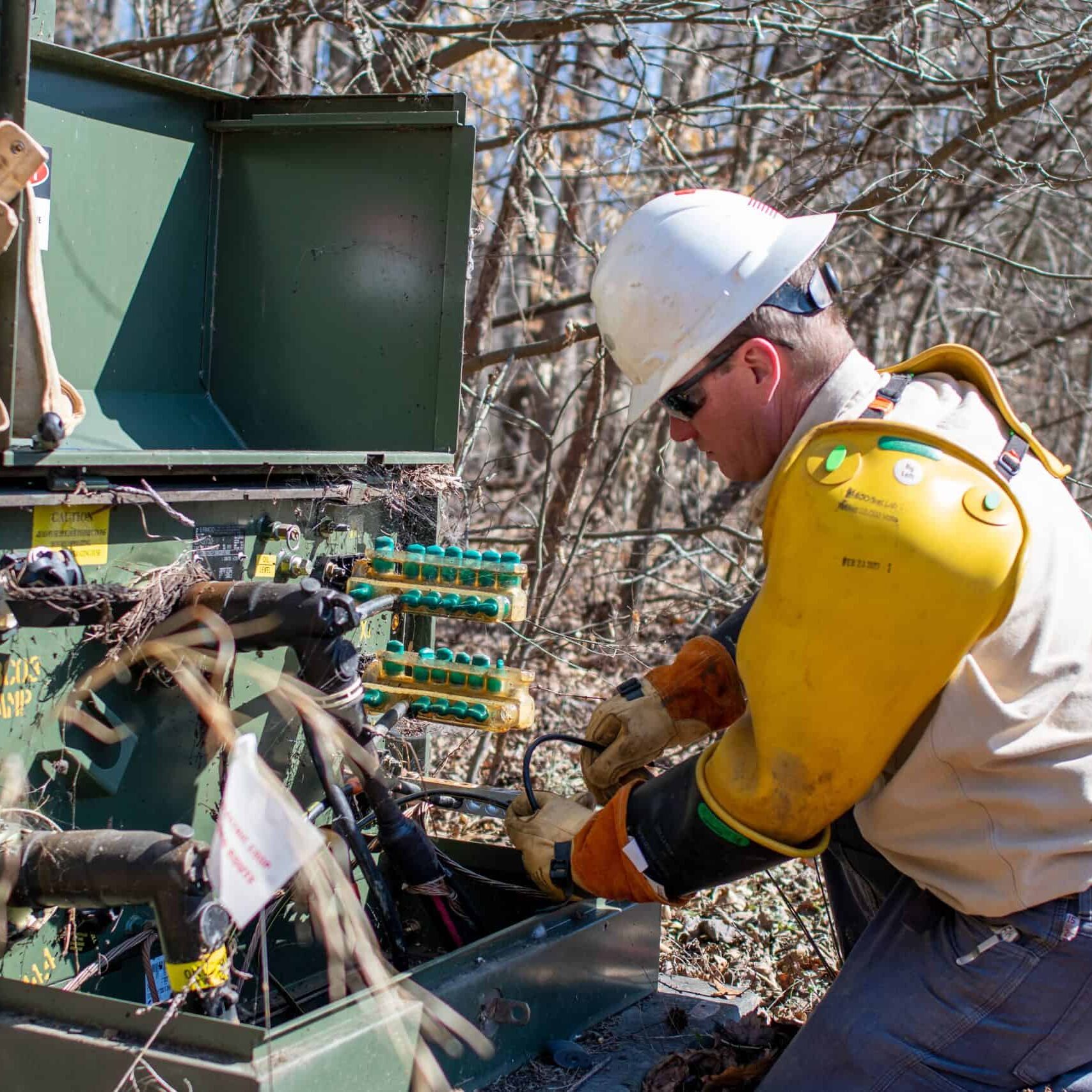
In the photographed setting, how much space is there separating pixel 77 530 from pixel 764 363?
1.37 metres

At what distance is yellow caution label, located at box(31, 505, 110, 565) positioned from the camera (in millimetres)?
2430

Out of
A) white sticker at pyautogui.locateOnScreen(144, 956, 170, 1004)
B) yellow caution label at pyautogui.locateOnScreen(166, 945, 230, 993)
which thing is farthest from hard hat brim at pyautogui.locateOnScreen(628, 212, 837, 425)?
white sticker at pyautogui.locateOnScreen(144, 956, 170, 1004)

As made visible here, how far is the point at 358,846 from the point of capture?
2.79 meters

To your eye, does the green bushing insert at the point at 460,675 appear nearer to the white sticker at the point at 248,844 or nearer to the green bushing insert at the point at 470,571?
the green bushing insert at the point at 470,571

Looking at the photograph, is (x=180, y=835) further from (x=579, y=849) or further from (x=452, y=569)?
(x=452, y=569)

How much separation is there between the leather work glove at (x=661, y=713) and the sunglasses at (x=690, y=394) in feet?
2.48

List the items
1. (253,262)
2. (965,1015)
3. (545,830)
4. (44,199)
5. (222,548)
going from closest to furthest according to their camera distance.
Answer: (965,1015)
(545,830)
(222,548)
(44,199)
(253,262)

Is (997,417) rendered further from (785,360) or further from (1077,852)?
(1077,852)

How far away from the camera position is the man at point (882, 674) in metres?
2.12

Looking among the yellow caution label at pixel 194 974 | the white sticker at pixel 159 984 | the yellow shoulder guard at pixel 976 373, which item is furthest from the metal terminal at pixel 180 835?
the yellow shoulder guard at pixel 976 373

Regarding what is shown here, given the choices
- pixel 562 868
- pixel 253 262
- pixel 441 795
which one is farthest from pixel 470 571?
pixel 253 262

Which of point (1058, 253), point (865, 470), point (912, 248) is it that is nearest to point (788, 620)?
point (865, 470)

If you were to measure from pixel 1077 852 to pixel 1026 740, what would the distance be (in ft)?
0.76

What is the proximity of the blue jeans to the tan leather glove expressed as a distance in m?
0.60
